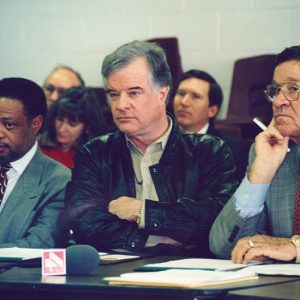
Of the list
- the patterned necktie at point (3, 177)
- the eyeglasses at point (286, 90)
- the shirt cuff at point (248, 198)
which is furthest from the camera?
the patterned necktie at point (3, 177)

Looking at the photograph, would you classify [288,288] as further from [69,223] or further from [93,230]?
[69,223]

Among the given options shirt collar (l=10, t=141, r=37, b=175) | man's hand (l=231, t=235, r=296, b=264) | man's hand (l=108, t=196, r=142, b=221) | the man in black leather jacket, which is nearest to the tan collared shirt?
the man in black leather jacket

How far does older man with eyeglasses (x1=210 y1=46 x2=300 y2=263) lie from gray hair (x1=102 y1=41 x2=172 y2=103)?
1.63 feet

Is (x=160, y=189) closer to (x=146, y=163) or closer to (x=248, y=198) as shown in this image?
(x=146, y=163)

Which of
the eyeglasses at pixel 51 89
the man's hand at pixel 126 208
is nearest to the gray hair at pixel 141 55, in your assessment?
the man's hand at pixel 126 208

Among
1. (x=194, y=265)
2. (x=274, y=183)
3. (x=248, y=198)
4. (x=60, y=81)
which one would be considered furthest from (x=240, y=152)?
(x=194, y=265)

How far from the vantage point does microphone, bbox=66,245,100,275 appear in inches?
80.3

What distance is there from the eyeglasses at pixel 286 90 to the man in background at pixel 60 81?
2.37 m

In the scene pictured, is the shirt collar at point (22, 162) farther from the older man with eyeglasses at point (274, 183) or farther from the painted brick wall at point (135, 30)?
the painted brick wall at point (135, 30)

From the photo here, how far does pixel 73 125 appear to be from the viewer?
4.43 meters

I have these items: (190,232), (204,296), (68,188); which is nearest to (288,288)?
(204,296)

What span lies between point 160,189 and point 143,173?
89 millimetres

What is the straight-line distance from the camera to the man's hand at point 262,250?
228 cm

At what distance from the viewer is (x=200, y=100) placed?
4.73m
